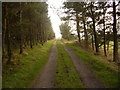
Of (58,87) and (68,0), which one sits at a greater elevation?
(68,0)

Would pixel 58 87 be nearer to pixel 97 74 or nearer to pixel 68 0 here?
pixel 97 74

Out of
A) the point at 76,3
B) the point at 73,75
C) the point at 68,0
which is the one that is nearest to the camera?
the point at 73,75

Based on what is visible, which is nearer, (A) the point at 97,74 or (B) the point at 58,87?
(B) the point at 58,87

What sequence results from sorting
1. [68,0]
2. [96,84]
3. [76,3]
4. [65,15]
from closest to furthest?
[96,84] → [76,3] → [68,0] → [65,15]

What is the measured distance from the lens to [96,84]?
11.3 meters

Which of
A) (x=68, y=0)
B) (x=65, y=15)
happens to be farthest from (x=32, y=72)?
(x=65, y=15)

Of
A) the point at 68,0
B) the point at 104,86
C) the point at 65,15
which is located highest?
the point at 68,0

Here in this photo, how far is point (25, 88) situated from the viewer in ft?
34.9

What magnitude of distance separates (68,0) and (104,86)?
27526 mm

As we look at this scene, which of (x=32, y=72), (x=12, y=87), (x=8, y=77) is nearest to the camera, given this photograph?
(x=12, y=87)

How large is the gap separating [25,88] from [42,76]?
118 inches

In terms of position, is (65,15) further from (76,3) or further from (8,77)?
(8,77)

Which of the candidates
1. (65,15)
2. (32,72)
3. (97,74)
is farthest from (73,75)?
(65,15)

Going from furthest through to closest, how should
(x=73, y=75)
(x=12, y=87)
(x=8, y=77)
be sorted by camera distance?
(x=73, y=75) → (x=8, y=77) → (x=12, y=87)
